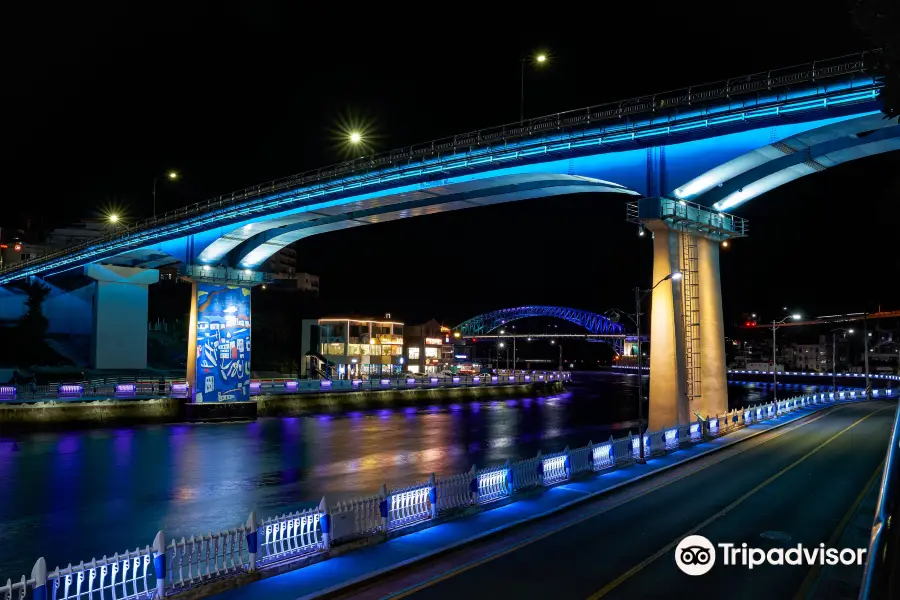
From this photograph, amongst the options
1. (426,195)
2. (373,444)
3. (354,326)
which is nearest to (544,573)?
(373,444)

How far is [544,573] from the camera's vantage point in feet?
40.3

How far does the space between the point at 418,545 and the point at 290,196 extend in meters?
35.8

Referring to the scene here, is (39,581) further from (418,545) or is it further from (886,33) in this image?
(886,33)

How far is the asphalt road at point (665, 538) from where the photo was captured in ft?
37.6

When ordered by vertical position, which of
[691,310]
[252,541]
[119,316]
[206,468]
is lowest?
[206,468]

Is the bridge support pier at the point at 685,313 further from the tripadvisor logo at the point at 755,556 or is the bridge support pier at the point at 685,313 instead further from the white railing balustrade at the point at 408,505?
the white railing balustrade at the point at 408,505

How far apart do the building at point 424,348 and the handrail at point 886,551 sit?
344 ft

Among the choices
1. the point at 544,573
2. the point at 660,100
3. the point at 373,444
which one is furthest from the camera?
the point at 373,444

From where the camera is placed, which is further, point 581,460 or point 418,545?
point 581,460

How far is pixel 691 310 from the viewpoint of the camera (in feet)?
104

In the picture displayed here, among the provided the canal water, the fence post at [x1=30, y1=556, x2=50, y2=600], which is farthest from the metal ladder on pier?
the fence post at [x1=30, y1=556, x2=50, y2=600]

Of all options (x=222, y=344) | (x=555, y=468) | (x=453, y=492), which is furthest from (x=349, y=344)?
(x=453, y=492)

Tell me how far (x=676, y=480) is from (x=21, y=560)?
18774mm

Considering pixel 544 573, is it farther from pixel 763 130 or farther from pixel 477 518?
pixel 763 130
